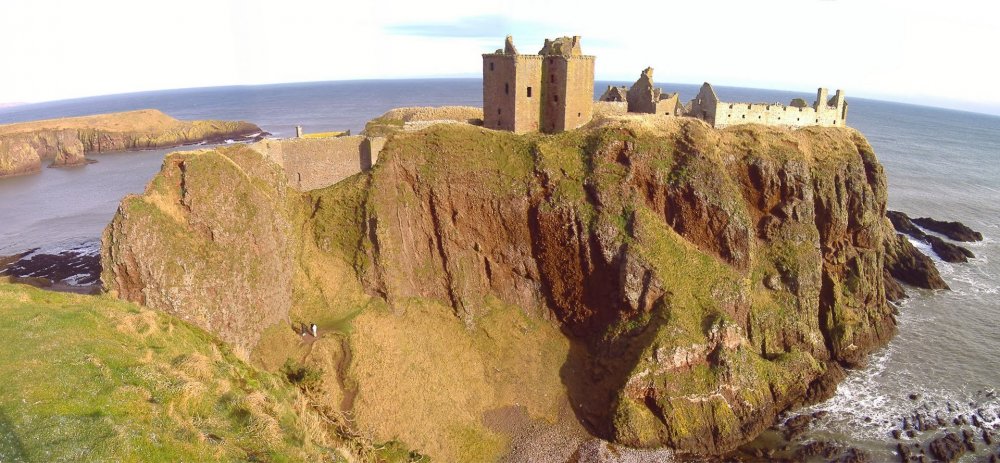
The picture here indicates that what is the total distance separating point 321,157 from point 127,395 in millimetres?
24823

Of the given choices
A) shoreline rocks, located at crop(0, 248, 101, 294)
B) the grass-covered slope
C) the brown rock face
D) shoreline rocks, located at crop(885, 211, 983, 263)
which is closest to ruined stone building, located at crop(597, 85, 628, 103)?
the brown rock face

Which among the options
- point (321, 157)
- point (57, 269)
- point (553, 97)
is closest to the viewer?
point (321, 157)

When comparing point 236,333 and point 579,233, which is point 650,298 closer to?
point 579,233

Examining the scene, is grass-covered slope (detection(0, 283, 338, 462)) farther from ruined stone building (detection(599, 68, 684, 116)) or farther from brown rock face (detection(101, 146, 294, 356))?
ruined stone building (detection(599, 68, 684, 116))

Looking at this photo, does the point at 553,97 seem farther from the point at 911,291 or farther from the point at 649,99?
the point at 911,291

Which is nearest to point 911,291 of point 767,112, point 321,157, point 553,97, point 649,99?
point 767,112

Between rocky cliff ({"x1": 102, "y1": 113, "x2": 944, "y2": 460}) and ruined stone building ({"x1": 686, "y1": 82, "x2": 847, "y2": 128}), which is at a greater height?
ruined stone building ({"x1": 686, "y1": 82, "x2": 847, "y2": 128})

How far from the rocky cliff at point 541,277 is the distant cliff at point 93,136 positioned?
8859 centimetres

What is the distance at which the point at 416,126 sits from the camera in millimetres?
40219

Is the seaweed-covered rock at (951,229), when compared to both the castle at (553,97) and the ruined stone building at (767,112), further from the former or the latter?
the castle at (553,97)

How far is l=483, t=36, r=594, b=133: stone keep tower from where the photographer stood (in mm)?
41125

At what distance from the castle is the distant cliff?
308 ft

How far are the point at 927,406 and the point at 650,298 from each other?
18.8 meters

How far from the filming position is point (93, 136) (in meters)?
116
